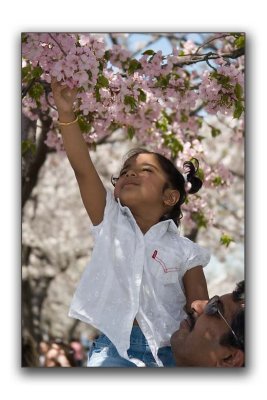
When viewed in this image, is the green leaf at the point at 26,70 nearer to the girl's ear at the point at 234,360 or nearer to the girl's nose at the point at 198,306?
the girl's nose at the point at 198,306

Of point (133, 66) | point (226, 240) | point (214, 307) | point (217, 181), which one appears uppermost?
point (133, 66)

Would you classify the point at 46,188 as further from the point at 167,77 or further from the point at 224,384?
the point at 224,384

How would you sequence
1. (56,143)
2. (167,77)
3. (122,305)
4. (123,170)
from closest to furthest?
(122,305) < (123,170) < (167,77) < (56,143)

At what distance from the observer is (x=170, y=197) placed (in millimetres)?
2361

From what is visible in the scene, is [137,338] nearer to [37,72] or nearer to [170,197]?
[170,197]

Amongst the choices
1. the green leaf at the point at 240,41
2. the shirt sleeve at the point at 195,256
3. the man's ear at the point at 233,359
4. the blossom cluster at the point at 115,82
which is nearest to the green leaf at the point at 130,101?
the blossom cluster at the point at 115,82

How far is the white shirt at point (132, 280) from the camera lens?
214 cm

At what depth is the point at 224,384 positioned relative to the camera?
227 centimetres

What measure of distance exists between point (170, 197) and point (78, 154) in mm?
352

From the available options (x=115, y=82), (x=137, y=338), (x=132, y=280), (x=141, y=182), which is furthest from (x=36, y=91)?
(x=137, y=338)

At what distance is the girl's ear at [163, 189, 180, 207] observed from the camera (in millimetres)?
2348

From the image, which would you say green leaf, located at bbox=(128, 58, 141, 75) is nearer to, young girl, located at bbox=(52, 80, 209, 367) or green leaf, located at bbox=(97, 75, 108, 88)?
green leaf, located at bbox=(97, 75, 108, 88)
